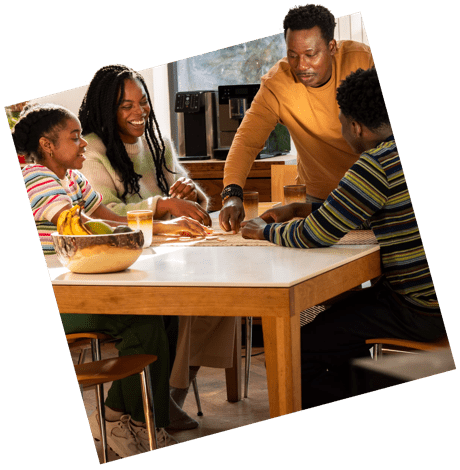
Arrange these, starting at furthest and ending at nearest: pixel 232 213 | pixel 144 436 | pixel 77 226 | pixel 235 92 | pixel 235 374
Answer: pixel 232 213 → pixel 235 92 → pixel 235 374 → pixel 144 436 → pixel 77 226

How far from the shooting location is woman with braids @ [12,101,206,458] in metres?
2.10

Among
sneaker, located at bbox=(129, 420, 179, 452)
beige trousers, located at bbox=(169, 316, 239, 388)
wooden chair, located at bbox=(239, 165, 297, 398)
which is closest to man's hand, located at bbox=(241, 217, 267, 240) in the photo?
wooden chair, located at bbox=(239, 165, 297, 398)

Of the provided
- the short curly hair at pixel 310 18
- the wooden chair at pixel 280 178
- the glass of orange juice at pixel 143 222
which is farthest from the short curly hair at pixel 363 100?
the glass of orange juice at pixel 143 222

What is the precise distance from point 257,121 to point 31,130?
29.2 inches

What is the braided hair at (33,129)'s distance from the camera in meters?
2.09

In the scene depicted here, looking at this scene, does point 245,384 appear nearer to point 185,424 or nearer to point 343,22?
point 185,424

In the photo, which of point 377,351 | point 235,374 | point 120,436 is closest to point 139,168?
point 235,374

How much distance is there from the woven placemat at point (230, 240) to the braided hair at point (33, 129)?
0.50 meters

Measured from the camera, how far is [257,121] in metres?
2.43

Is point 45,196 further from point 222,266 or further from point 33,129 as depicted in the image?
point 222,266

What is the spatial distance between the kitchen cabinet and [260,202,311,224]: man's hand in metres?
0.06

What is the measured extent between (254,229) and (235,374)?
47 cm

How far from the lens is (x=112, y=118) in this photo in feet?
7.32

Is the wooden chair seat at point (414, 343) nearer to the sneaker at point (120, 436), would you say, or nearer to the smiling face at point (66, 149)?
the sneaker at point (120, 436)
